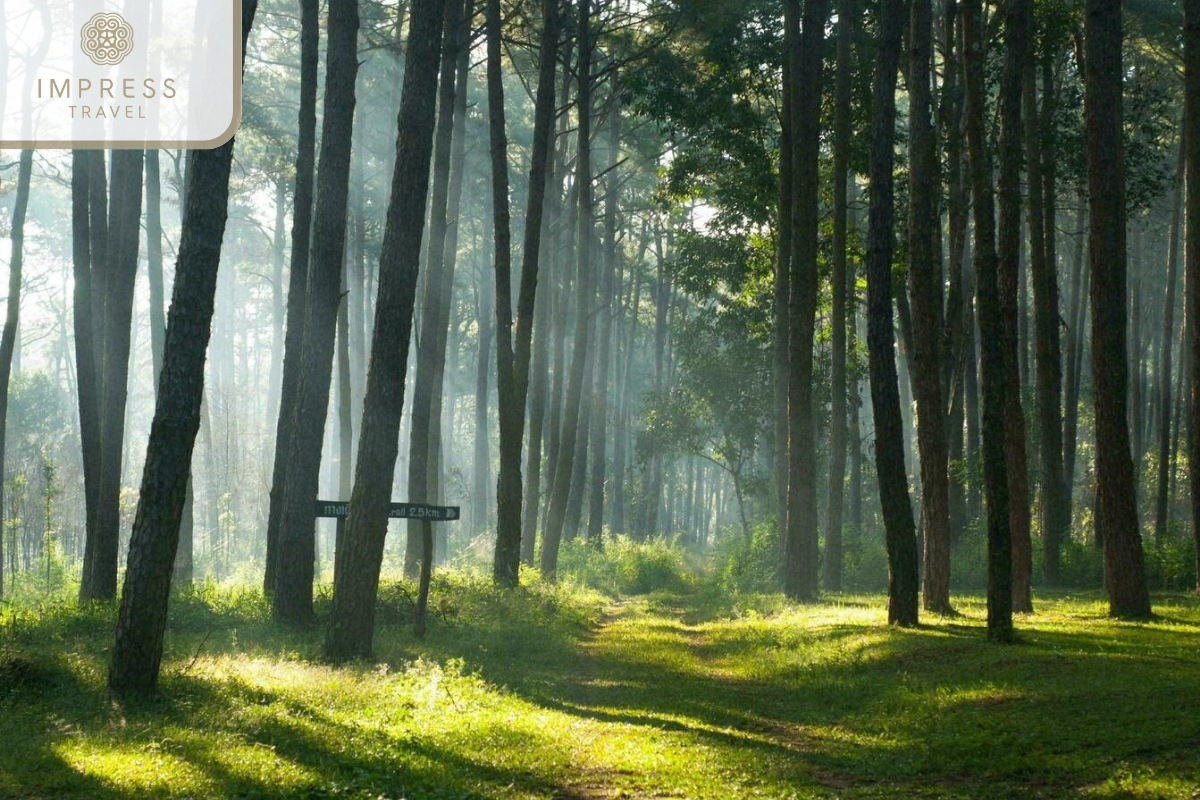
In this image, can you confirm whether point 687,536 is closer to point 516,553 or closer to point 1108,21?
point 516,553

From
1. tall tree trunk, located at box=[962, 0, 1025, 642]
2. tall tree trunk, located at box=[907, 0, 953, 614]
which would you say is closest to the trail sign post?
tall tree trunk, located at box=[962, 0, 1025, 642]

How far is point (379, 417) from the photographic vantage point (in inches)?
509

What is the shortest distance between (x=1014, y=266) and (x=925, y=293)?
1304mm

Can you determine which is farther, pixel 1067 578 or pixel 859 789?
pixel 1067 578

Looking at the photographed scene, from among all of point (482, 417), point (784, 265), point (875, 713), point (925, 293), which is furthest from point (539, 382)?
point (875, 713)

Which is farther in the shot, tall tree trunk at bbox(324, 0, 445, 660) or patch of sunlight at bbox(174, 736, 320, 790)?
tall tree trunk at bbox(324, 0, 445, 660)

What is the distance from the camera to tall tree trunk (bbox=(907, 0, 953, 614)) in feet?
53.5

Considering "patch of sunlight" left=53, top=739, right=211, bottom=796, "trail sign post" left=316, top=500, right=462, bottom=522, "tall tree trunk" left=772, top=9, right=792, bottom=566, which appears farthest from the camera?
"tall tree trunk" left=772, top=9, right=792, bottom=566

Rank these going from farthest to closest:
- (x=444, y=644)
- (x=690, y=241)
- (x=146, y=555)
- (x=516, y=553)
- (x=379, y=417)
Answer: (x=690, y=241) < (x=516, y=553) < (x=444, y=644) < (x=379, y=417) < (x=146, y=555)

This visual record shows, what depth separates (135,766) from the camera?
7.19 m

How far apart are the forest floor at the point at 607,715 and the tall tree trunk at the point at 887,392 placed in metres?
0.68

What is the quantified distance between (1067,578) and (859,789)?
2002 centimetres

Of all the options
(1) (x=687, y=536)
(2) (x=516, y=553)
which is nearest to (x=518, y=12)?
(2) (x=516, y=553)

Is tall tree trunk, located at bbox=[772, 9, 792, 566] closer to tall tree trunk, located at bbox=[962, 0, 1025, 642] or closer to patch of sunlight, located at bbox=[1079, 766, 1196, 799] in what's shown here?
tall tree trunk, located at bbox=[962, 0, 1025, 642]
